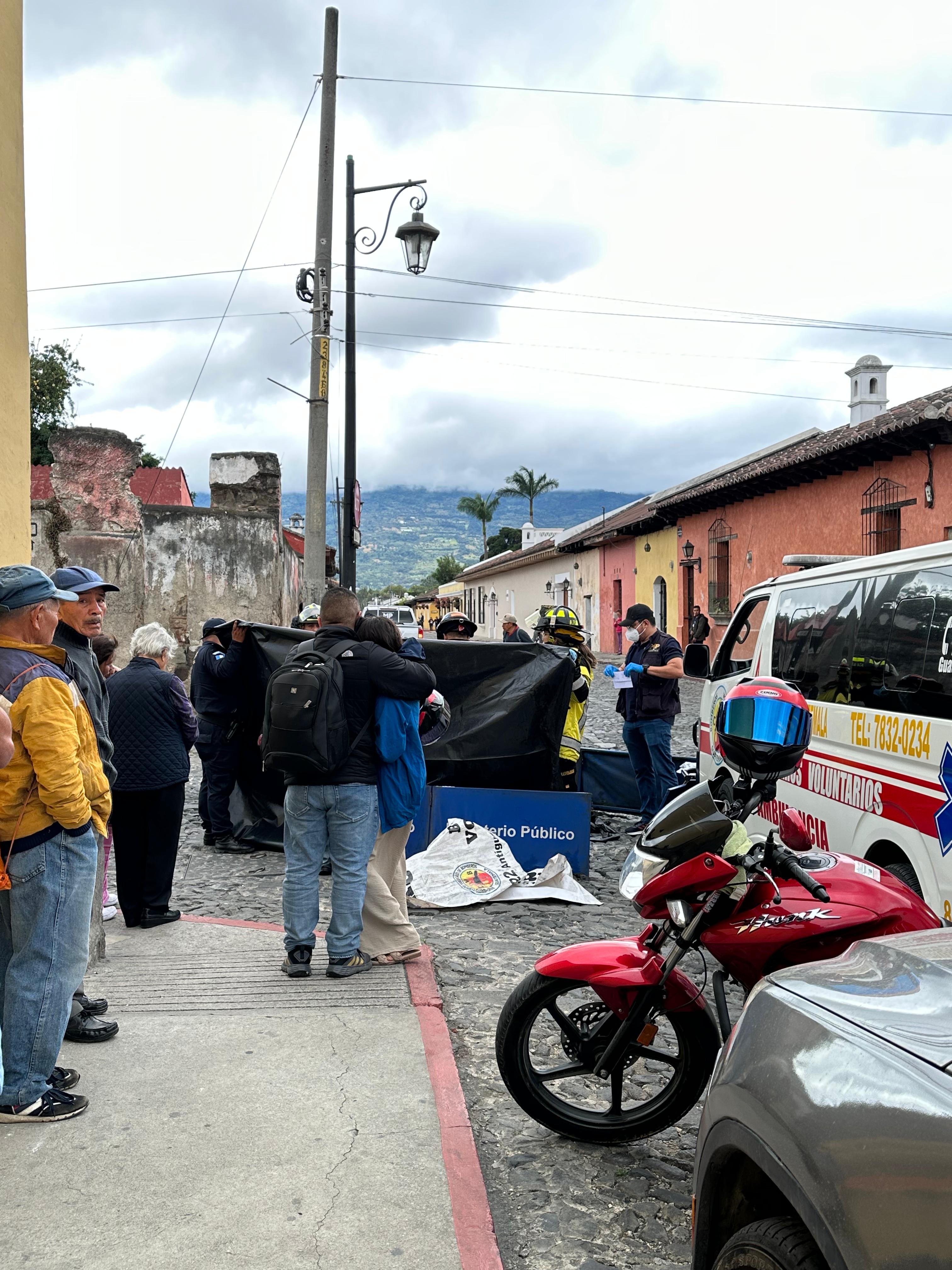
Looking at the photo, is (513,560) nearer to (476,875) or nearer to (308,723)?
(476,875)

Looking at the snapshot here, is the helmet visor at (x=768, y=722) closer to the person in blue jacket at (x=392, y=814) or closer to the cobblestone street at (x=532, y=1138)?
the cobblestone street at (x=532, y=1138)

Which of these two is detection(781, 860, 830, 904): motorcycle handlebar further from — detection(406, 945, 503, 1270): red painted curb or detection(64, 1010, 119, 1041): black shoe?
detection(64, 1010, 119, 1041): black shoe

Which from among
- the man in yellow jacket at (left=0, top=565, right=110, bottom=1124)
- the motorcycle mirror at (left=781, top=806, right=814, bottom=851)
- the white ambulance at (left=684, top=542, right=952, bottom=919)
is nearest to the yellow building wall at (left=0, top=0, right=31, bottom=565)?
the man in yellow jacket at (left=0, top=565, right=110, bottom=1124)

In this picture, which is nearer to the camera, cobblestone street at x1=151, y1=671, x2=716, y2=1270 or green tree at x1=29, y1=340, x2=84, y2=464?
cobblestone street at x1=151, y1=671, x2=716, y2=1270

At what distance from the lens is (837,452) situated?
19.1 metres

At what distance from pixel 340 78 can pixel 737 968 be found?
459 inches

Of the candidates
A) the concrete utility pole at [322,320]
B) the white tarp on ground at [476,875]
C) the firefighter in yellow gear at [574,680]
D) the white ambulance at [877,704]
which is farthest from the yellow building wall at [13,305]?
the concrete utility pole at [322,320]

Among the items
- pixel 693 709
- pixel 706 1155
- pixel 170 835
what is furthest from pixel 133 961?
pixel 693 709

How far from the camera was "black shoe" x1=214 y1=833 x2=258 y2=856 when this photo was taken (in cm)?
827

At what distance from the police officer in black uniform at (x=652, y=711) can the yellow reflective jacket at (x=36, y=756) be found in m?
5.46

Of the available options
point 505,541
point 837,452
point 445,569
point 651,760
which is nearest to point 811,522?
point 837,452

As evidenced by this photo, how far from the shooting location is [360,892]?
16.8 ft

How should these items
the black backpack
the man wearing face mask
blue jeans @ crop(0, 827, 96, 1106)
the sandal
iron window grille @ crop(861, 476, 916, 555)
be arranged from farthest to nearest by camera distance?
iron window grille @ crop(861, 476, 916, 555) → the man wearing face mask → the sandal → the black backpack → blue jeans @ crop(0, 827, 96, 1106)

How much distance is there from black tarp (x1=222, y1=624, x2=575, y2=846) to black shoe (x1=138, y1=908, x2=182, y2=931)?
7.16 ft
